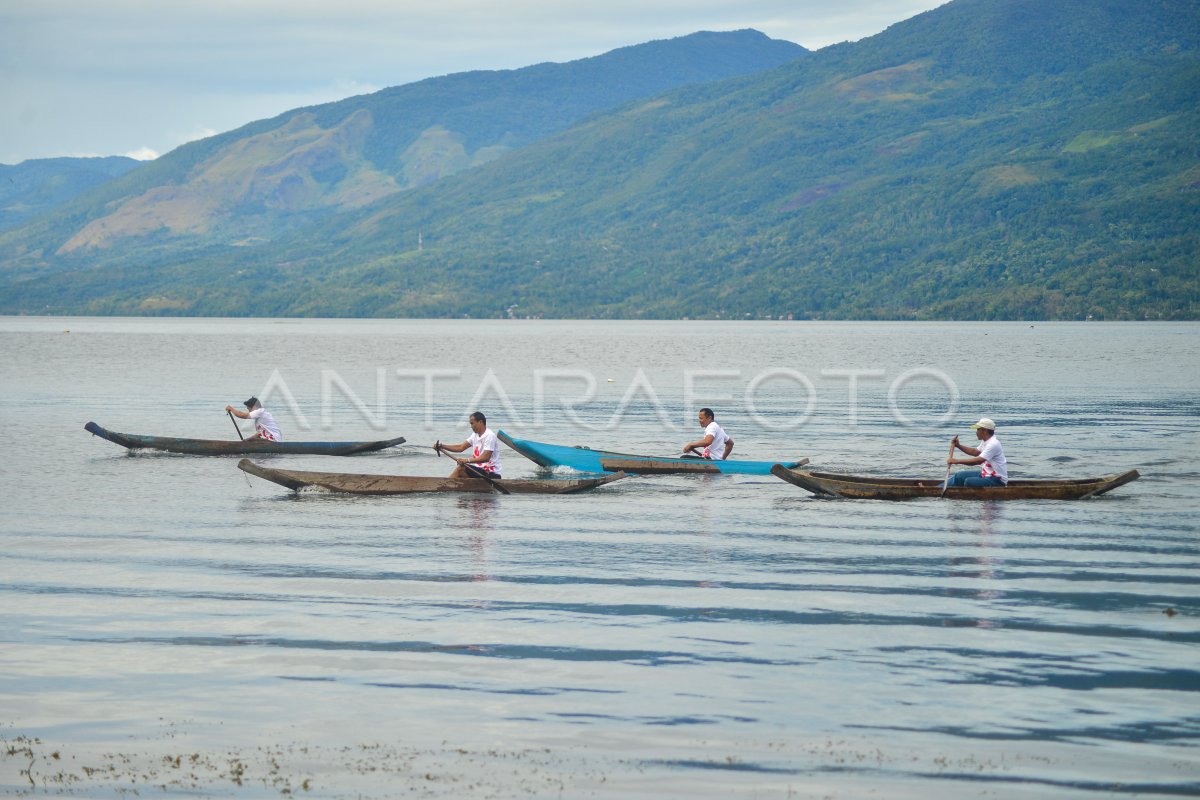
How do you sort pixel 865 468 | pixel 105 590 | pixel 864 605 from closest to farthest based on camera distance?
pixel 864 605 < pixel 105 590 < pixel 865 468

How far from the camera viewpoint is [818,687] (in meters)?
15.6

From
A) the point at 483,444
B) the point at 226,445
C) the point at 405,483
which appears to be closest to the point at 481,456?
the point at 483,444

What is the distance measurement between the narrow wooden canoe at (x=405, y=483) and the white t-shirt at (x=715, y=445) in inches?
155

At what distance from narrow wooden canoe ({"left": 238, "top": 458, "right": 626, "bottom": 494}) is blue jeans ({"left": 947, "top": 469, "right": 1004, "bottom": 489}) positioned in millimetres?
7570

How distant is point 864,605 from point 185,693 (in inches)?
369

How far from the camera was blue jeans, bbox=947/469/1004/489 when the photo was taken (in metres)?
30.6

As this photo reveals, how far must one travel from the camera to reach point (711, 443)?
3572 cm

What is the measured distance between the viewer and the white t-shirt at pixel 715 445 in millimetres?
35656

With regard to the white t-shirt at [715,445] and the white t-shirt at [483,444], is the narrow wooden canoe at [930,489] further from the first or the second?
the white t-shirt at [483,444]

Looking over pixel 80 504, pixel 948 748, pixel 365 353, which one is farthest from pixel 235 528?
pixel 365 353

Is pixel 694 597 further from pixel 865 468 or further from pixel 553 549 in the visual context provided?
pixel 865 468

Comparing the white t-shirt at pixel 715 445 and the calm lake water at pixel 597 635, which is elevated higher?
the white t-shirt at pixel 715 445

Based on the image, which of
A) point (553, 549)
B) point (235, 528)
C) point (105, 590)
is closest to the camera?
point (105, 590)

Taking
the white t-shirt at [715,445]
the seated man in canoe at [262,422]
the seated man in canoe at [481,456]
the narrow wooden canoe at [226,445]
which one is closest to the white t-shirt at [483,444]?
the seated man in canoe at [481,456]
